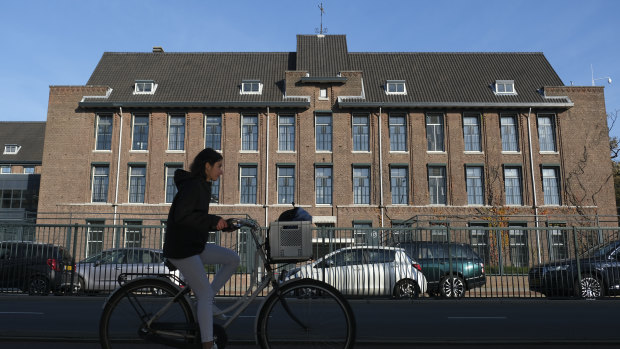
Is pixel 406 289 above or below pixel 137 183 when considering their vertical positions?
below

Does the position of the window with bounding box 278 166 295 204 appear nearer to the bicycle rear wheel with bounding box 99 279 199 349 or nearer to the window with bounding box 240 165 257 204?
the window with bounding box 240 165 257 204

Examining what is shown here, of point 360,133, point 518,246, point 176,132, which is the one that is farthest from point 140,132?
point 518,246

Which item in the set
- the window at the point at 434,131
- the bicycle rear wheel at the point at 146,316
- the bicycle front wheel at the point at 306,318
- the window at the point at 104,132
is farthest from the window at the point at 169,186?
the bicycle front wheel at the point at 306,318

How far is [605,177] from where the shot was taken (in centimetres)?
3219

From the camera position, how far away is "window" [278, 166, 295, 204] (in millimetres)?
31609

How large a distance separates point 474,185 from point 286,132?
12.8 metres

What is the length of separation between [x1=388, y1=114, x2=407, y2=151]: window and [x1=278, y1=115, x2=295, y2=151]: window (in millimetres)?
6512

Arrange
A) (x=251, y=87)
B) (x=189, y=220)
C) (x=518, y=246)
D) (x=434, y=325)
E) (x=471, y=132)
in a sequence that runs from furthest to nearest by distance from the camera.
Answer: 1. (x=251, y=87)
2. (x=471, y=132)
3. (x=518, y=246)
4. (x=434, y=325)
5. (x=189, y=220)

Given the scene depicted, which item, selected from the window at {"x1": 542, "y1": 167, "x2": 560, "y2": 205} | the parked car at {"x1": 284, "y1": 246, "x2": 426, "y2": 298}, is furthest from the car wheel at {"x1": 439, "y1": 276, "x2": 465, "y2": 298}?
the window at {"x1": 542, "y1": 167, "x2": 560, "y2": 205}

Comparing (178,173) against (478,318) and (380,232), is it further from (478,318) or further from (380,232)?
(380,232)

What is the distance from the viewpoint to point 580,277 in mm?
11383

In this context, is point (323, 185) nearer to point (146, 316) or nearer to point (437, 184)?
point (437, 184)

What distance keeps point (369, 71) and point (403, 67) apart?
2729 mm

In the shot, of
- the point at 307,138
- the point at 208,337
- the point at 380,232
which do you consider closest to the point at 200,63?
the point at 307,138
